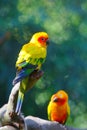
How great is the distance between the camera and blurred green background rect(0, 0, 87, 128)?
2994 millimetres

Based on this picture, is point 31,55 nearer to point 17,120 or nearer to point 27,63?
point 27,63

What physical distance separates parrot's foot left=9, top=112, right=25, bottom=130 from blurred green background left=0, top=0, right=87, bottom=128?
1.24m

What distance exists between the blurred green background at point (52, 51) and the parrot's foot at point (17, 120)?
1.24m

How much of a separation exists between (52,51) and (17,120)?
1.36 meters

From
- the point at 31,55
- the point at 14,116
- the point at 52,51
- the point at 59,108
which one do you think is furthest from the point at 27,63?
the point at 52,51

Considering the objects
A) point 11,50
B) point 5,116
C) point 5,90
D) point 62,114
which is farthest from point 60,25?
point 5,116

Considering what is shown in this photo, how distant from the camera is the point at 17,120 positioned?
5.58 ft

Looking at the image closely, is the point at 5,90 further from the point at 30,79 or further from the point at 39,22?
the point at 30,79

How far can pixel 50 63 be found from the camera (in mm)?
3004

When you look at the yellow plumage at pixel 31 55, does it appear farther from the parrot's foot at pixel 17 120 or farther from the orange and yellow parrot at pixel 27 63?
the parrot's foot at pixel 17 120

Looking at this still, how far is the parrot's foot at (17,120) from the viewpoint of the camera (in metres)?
1.68

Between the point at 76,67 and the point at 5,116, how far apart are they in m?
1.36

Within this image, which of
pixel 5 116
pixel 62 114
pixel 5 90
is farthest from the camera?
pixel 5 90

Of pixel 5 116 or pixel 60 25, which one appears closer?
pixel 5 116
